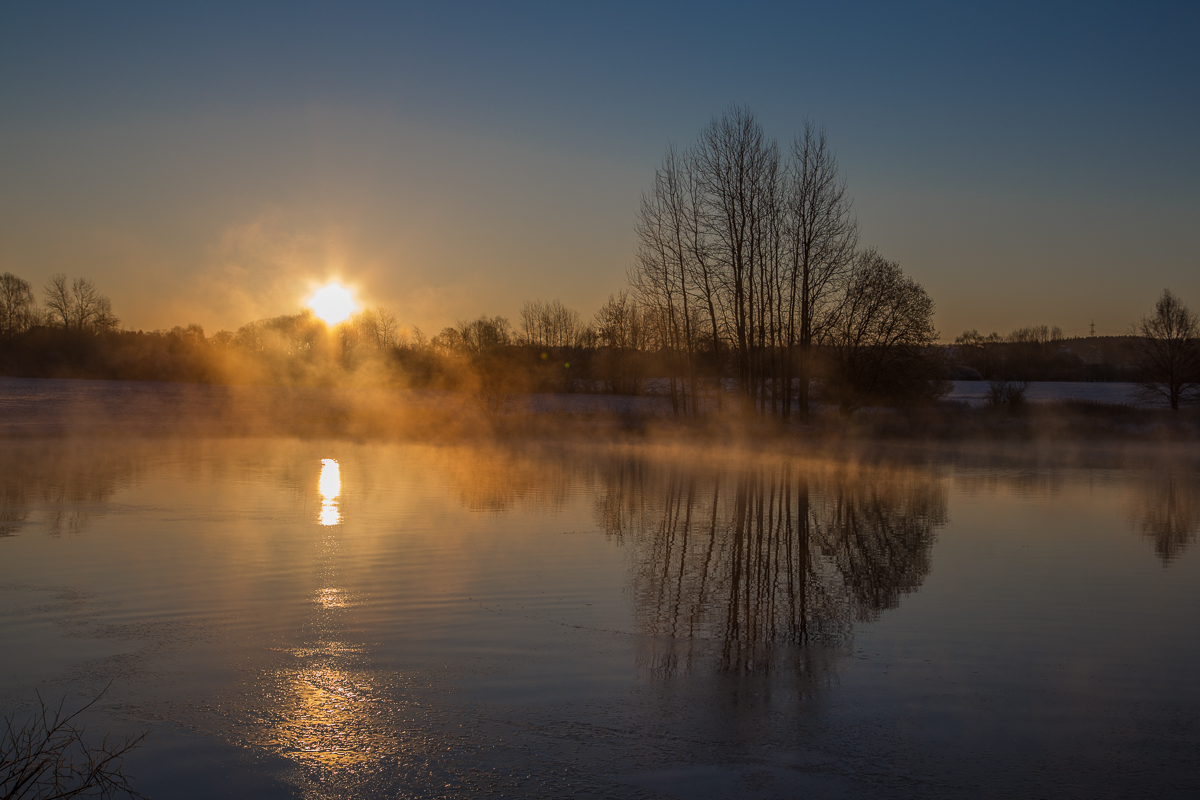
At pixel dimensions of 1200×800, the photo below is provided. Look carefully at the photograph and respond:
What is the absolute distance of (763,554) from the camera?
10.1 m

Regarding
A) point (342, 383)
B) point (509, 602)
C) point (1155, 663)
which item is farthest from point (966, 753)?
point (342, 383)

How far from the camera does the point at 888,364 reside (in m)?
36.6

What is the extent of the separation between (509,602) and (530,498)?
6786 mm

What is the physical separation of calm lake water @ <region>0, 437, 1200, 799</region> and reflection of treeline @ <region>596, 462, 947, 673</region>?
0.06 m

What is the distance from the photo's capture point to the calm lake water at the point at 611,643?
180 inches

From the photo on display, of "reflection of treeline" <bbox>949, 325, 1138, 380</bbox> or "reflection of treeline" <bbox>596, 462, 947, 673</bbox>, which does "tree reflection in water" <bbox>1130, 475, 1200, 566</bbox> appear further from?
"reflection of treeline" <bbox>949, 325, 1138, 380</bbox>

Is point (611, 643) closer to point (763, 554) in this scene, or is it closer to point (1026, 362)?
point (763, 554)

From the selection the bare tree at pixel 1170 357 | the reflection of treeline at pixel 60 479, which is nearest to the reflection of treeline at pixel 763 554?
the reflection of treeline at pixel 60 479

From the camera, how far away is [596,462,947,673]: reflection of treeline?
697cm

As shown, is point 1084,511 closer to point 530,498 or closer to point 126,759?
point 530,498

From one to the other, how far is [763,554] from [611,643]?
3.93 m

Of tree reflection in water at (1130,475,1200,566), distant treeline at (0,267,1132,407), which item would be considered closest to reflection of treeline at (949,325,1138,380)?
distant treeline at (0,267,1132,407)

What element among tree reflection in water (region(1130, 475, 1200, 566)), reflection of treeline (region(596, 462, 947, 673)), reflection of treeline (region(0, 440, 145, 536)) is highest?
reflection of treeline (region(0, 440, 145, 536))

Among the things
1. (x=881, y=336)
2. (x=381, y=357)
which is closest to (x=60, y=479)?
(x=881, y=336)
